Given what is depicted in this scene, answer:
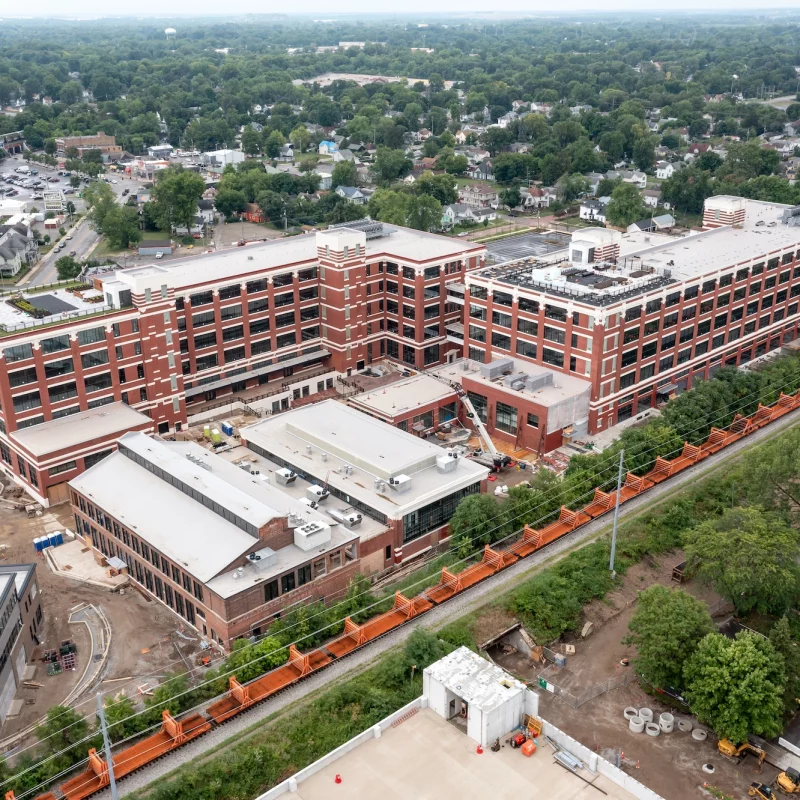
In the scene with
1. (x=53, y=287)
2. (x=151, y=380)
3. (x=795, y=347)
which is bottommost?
(x=795, y=347)

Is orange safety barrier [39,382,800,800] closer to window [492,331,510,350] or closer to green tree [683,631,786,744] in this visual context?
green tree [683,631,786,744]

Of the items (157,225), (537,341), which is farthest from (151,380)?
(157,225)

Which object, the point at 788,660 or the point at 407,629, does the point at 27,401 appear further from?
the point at 788,660

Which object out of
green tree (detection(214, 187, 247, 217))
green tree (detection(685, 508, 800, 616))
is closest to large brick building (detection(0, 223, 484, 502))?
green tree (detection(685, 508, 800, 616))

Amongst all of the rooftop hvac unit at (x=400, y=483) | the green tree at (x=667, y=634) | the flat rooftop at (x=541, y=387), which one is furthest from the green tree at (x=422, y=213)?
the green tree at (x=667, y=634)

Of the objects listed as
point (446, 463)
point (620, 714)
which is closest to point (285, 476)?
point (446, 463)

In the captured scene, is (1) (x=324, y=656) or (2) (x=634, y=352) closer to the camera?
Result: (1) (x=324, y=656)

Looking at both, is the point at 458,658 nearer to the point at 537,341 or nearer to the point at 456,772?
the point at 456,772
